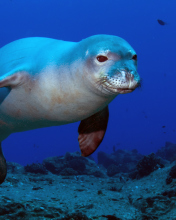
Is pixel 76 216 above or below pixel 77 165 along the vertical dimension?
below

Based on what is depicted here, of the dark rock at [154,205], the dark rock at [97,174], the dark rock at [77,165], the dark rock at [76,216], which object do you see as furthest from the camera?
the dark rock at [77,165]

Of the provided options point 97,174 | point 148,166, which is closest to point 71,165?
point 97,174

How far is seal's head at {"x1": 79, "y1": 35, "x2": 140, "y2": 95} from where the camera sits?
2.78m

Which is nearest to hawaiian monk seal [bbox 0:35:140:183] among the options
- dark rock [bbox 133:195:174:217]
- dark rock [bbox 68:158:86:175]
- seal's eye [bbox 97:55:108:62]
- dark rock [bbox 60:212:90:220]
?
seal's eye [bbox 97:55:108:62]

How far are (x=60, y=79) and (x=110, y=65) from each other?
92 centimetres

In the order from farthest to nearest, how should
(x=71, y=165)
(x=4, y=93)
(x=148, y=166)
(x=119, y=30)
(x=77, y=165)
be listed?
(x=119, y=30)
(x=71, y=165)
(x=77, y=165)
(x=148, y=166)
(x=4, y=93)

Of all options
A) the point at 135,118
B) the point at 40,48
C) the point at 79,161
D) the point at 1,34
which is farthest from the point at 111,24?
the point at 40,48

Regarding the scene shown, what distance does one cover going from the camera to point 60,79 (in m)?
3.51

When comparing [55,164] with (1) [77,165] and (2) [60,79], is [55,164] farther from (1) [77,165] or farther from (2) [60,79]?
(2) [60,79]

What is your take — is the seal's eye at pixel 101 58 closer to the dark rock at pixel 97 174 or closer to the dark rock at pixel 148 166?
the dark rock at pixel 148 166

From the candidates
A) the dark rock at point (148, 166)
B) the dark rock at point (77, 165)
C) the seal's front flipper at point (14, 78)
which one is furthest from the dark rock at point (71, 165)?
the seal's front flipper at point (14, 78)

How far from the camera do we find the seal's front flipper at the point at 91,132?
5.04m

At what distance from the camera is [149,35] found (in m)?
98.5

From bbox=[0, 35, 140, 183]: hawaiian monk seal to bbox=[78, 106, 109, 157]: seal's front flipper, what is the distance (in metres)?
0.14
